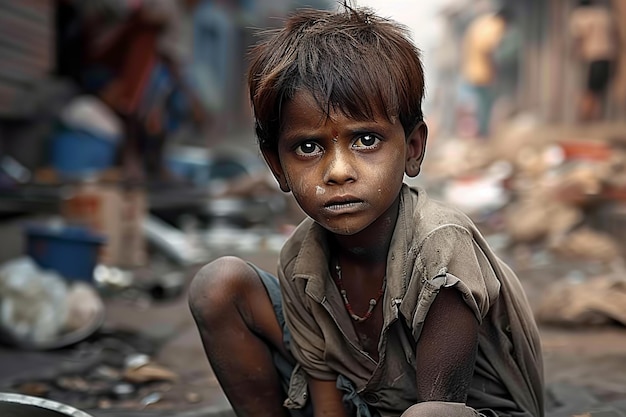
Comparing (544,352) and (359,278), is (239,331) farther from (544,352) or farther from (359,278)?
(544,352)

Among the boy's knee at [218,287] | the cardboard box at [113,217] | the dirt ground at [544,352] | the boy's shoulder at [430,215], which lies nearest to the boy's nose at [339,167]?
the boy's shoulder at [430,215]

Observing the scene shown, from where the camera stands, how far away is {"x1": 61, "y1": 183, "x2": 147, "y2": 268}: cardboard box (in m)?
4.95

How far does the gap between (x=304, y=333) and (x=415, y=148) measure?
45 cm

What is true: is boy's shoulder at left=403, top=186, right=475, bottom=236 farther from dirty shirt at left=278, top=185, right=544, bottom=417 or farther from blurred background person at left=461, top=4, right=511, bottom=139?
blurred background person at left=461, top=4, right=511, bottom=139

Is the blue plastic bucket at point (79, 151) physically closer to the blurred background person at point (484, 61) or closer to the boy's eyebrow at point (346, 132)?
the boy's eyebrow at point (346, 132)

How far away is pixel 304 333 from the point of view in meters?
1.67

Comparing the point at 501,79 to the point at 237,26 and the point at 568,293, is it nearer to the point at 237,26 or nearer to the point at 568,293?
the point at 237,26

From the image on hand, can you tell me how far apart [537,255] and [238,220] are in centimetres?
307

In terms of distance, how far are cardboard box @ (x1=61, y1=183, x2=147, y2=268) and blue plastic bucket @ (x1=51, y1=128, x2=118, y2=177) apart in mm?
1891

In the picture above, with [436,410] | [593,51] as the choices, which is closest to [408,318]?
[436,410]

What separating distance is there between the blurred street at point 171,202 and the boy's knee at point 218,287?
0.27 m

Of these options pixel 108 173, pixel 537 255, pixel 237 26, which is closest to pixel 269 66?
pixel 537 255

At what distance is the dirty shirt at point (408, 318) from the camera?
4.81 ft

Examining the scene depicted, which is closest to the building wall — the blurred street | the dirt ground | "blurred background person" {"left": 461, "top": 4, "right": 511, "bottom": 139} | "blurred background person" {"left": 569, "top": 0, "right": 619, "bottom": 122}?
the blurred street
